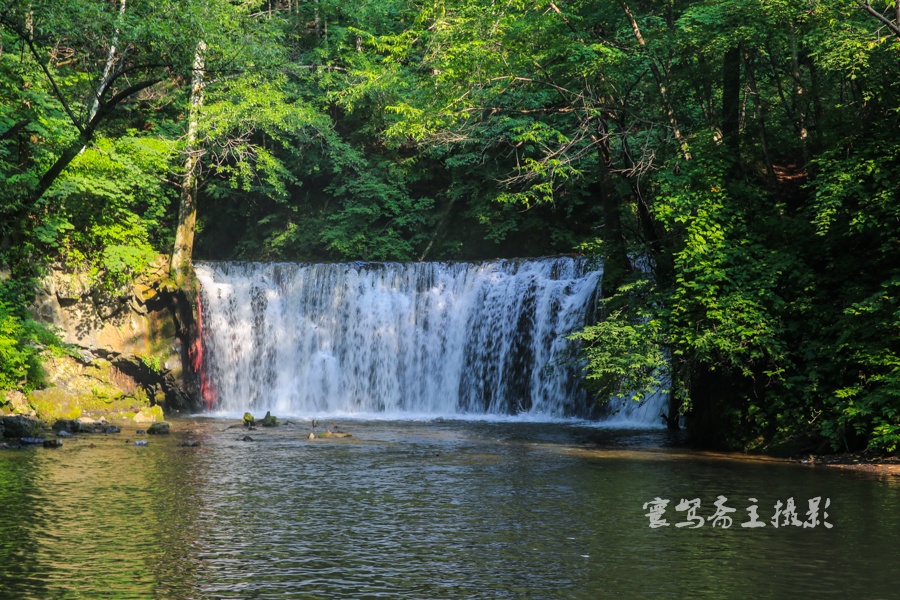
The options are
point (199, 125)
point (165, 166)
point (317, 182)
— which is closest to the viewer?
point (165, 166)

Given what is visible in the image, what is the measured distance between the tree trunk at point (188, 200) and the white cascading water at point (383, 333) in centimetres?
91

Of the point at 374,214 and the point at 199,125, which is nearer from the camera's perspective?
the point at 199,125

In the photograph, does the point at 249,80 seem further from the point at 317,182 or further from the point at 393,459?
the point at 393,459

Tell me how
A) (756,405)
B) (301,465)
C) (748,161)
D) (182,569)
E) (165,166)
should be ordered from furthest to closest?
(165,166) < (748,161) < (756,405) < (301,465) < (182,569)

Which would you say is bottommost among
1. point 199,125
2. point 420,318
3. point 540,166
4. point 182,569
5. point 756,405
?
point 182,569

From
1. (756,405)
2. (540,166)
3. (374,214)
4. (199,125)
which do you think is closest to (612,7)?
(540,166)

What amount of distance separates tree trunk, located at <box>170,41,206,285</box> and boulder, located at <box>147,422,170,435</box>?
7.59 metres

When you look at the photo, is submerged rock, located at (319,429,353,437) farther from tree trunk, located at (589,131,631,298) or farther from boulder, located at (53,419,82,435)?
tree trunk, located at (589,131,631,298)

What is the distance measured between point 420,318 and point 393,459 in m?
11.4

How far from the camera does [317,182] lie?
3412 centimetres

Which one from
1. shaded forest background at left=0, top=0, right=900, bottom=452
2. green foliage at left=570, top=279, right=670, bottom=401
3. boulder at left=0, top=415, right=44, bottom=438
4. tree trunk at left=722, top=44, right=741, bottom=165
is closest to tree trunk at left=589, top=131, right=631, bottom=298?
shaded forest background at left=0, top=0, right=900, bottom=452

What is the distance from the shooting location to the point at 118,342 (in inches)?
923

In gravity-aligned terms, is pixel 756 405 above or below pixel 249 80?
below

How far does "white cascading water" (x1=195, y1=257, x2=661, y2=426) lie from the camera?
23141mm
